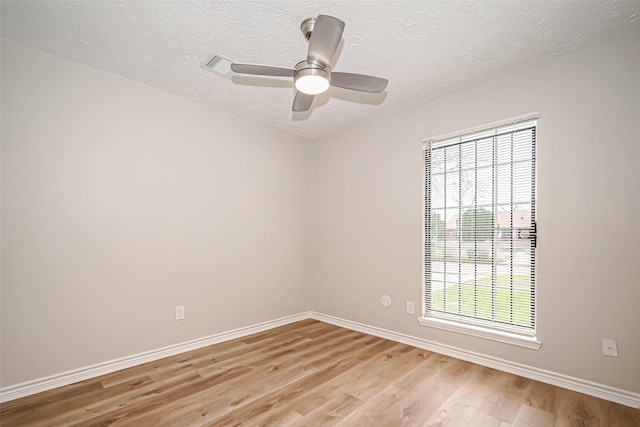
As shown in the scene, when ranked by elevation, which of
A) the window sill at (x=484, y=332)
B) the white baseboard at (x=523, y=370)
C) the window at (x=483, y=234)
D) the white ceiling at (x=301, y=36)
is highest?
the white ceiling at (x=301, y=36)

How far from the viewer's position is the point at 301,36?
225 cm

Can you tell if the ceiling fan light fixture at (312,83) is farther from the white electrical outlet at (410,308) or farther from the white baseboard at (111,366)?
the white baseboard at (111,366)

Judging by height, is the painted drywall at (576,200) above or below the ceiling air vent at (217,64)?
below

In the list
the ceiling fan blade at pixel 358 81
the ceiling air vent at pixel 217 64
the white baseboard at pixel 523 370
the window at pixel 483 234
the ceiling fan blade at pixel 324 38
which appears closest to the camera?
the ceiling fan blade at pixel 324 38

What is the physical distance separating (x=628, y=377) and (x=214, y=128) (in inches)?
161

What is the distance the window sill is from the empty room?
0.08 feet

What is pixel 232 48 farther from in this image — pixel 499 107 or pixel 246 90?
pixel 499 107

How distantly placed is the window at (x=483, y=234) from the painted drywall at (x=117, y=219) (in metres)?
1.99

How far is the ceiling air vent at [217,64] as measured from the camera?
8.23ft

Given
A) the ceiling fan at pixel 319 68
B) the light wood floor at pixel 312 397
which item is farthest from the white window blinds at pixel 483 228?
the ceiling fan at pixel 319 68

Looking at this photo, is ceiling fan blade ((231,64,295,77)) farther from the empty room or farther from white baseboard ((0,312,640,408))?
white baseboard ((0,312,640,408))

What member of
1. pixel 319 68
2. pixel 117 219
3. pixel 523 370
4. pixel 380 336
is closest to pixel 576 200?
pixel 523 370

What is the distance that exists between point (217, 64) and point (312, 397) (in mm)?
2696

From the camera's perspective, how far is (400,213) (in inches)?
139
